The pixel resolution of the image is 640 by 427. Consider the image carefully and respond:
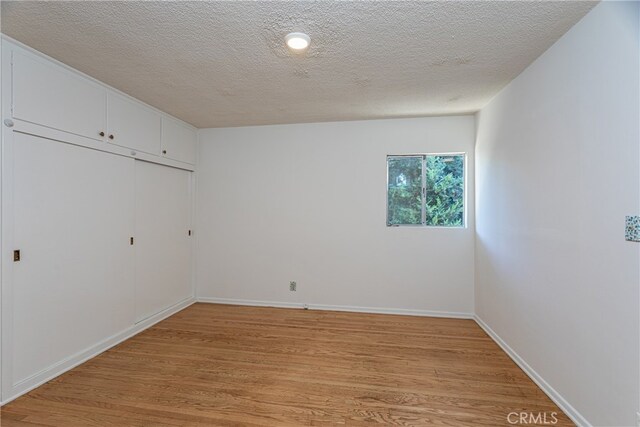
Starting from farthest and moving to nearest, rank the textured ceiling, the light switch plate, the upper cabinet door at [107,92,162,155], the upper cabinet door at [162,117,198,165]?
1. the upper cabinet door at [162,117,198,165]
2. the upper cabinet door at [107,92,162,155]
3. the textured ceiling
4. the light switch plate

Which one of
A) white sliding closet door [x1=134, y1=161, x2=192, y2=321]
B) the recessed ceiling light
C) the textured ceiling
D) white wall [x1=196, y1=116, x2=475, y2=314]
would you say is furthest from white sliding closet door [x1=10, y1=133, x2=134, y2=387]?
the recessed ceiling light

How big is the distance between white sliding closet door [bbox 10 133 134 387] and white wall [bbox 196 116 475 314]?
1311mm

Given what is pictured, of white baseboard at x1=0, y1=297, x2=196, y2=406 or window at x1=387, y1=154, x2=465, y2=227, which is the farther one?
window at x1=387, y1=154, x2=465, y2=227

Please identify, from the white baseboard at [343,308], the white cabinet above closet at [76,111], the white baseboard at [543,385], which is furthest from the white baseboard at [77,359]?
the white baseboard at [543,385]

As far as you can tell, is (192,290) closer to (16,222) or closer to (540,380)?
(16,222)

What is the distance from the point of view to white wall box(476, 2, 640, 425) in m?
1.53

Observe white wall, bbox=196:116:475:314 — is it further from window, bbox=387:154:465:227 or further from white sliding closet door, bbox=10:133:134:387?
white sliding closet door, bbox=10:133:134:387

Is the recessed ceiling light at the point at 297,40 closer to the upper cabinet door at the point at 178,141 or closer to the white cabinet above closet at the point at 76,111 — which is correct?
the white cabinet above closet at the point at 76,111

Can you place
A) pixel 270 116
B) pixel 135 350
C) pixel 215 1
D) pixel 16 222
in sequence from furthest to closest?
pixel 270 116 < pixel 135 350 < pixel 16 222 < pixel 215 1

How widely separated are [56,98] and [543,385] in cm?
436

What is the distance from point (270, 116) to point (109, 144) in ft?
5.85

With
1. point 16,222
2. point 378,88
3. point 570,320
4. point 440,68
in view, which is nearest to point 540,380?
point 570,320

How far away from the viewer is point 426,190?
3.92m

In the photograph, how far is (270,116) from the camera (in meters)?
3.80
